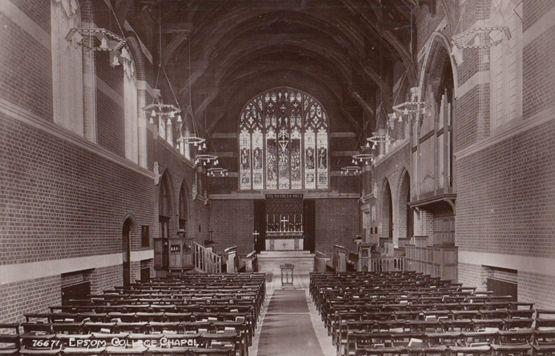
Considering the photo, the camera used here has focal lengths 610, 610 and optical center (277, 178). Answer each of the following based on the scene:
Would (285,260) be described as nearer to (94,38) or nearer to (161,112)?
(161,112)

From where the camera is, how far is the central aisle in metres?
10.4

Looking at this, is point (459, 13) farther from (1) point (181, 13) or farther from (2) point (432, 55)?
(1) point (181, 13)

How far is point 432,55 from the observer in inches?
809

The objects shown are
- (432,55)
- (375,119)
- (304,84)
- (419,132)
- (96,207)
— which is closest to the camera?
(96,207)

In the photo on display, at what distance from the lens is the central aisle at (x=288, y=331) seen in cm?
1038

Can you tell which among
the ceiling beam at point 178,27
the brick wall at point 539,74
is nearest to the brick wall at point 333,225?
the ceiling beam at point 178,27

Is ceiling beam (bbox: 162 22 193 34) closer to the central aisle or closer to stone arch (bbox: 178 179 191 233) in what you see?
stone arch (bbox: 178 179 191 233)

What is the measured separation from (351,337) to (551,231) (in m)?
5.79

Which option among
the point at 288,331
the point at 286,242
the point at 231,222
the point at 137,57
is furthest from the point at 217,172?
the point at 288,331

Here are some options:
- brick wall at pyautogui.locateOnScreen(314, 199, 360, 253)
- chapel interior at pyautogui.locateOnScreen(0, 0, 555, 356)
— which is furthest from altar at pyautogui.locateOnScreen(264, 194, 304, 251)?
brick wall at pyautogui.locateOnScreen(314, 199, 360, 253)

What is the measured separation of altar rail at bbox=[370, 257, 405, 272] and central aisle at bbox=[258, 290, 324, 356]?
5891 mm

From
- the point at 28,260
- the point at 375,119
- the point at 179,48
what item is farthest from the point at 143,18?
the point at 375,119

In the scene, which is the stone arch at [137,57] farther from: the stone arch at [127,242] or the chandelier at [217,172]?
the chandelier at [217,172]

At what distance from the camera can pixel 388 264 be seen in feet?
78.0
